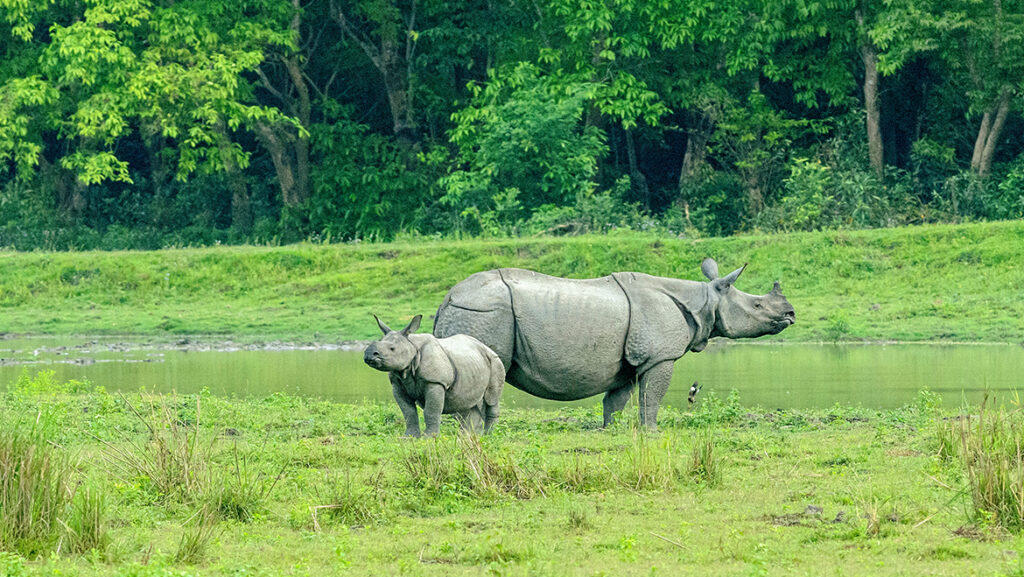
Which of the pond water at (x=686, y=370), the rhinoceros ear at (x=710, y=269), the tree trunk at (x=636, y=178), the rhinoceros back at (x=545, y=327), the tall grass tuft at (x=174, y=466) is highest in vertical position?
the tree trunk at (x=636, y=178)

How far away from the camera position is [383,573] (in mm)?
6875

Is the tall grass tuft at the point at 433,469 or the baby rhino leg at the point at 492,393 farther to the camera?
the baby rhino leg at the point at 492,393

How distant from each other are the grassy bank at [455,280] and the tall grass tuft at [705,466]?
11.8 m

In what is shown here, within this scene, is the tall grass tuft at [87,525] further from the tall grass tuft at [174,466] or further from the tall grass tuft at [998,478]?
the tall grass tuft at [998,478]

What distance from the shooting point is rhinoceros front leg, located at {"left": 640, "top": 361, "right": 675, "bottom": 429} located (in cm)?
1248

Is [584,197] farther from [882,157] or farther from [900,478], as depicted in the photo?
[900,478]

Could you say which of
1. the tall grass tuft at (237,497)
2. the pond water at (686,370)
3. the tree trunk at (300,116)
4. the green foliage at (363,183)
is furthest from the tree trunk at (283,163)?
the tall grass tuft at (237,497)

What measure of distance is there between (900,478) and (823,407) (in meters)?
4.83

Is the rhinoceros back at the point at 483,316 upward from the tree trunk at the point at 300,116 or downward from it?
downward

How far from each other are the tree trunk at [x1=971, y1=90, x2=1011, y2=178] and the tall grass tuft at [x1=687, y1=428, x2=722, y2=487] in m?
22.0

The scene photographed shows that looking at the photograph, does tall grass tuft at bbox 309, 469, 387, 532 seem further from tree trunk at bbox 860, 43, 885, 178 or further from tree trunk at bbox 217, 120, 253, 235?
tree trunk at bbox 217, 120, 253, 235

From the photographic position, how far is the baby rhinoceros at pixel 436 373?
1066cm

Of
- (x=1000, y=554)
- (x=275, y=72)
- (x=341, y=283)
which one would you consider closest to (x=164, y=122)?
(x=275, y=72)

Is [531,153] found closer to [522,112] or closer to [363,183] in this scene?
[522,112]
